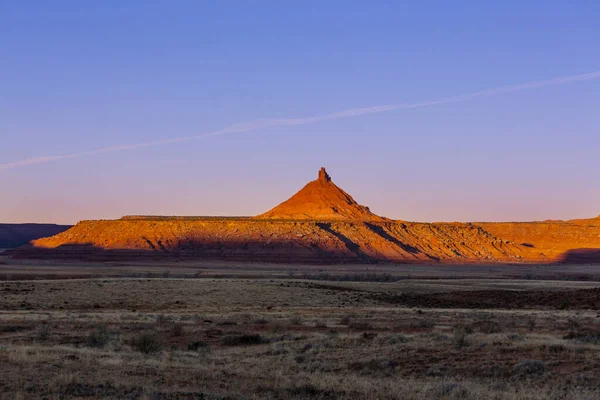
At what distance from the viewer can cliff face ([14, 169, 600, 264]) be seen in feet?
479

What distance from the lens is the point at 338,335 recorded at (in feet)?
90.0

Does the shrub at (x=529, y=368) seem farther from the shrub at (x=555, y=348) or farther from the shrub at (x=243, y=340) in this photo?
the shrub at (x=243, y=340)

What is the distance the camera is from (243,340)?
26.4 meters

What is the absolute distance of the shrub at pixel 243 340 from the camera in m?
26.1

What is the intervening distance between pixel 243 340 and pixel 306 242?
12397 centimetres

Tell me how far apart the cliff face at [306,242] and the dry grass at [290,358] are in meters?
107

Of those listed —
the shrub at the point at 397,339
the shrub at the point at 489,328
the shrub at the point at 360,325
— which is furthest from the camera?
the shrub at the point at 360,325

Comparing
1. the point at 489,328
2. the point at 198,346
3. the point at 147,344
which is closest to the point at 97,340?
the point at 147,344

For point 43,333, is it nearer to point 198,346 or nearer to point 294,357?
point 198,346

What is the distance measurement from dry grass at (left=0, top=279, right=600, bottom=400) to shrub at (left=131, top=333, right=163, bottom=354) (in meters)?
0.03

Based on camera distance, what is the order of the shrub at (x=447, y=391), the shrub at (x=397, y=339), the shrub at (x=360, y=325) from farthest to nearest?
the shrub at (x=360, y=325), the shrub at (x=397, y=339), the shrub at (x=447, y=391)

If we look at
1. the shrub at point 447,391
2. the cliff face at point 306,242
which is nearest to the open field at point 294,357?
the shrub at point 447,391

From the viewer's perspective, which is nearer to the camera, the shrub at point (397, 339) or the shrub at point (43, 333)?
the shrub at point (397, 339)

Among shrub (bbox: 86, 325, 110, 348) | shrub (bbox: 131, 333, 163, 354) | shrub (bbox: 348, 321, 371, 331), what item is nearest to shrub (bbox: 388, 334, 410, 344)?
shrub (bbox: 348, 321, 371, 331)
